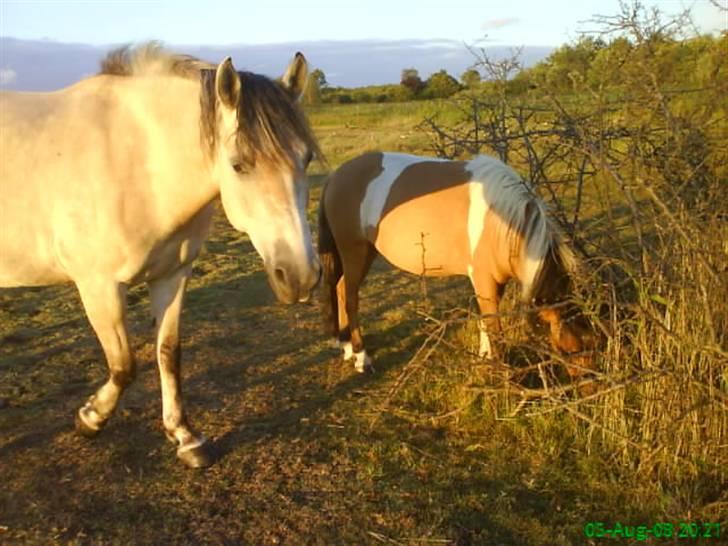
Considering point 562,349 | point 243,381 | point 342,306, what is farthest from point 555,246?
point 243,381

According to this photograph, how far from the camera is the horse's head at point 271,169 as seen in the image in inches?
96.4

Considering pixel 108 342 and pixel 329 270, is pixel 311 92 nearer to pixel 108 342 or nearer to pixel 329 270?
pixel 108 342

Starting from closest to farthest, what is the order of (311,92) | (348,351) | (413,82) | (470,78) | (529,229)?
1. (311,92)
2. (529,229)
3. (348,351)
4. (470,78)
5. (413,82)

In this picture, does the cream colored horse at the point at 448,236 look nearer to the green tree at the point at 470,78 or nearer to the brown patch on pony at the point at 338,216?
the brown patch on pony at the point at 338,216

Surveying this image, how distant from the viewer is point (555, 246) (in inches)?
148

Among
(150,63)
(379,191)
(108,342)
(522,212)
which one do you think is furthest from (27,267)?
(522,212)

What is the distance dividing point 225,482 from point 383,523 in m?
0.82

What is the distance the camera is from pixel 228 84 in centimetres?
244

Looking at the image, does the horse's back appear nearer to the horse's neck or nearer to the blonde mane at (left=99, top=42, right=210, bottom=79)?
the horse's neck

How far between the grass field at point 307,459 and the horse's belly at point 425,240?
0.56 meters

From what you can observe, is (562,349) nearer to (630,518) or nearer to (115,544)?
(630,518)

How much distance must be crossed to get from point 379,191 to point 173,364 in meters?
1.88

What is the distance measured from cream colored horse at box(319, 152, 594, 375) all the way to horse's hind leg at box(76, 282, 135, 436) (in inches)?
60.7

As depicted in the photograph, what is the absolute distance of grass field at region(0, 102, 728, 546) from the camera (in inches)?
109
